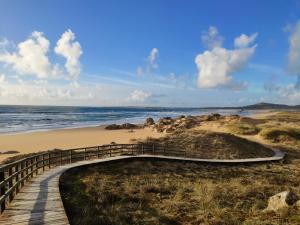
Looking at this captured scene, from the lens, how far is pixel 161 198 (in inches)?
504

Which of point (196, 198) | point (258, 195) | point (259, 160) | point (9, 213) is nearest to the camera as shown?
point (9, 213)

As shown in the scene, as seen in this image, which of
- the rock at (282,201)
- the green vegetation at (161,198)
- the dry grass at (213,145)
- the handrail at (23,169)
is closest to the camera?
the handrail at (23,169)

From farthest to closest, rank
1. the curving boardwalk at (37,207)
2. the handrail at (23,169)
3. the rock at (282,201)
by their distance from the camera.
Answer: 1. the rock at (282,201)
2. the handrail at (23,169)
3. the curving boardwalk at (37,207)

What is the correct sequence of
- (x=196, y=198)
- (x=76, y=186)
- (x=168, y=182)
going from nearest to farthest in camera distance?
(x=196, y=198), (x=76, y=186), (x=168, y=182)

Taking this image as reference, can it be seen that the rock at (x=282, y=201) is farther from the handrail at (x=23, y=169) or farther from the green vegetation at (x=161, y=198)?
the handrail at (x=23, y=169)

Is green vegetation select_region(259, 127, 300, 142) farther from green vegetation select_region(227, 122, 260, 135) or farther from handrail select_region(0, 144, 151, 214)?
handrail select_region(0, 144, 151, 214)

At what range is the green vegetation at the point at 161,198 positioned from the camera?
32.3 feet

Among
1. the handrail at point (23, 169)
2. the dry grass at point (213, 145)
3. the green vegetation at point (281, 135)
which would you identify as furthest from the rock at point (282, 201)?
the green vegetation at point (281, 135)

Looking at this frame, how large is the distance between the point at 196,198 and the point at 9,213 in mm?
6876

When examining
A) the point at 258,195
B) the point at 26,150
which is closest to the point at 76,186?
the point at 258,195

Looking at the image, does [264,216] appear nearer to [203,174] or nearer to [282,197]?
[282,197]

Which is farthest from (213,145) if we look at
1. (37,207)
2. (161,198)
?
(37,207)

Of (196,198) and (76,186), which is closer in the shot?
(196,198)

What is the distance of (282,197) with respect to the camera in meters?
10.7
